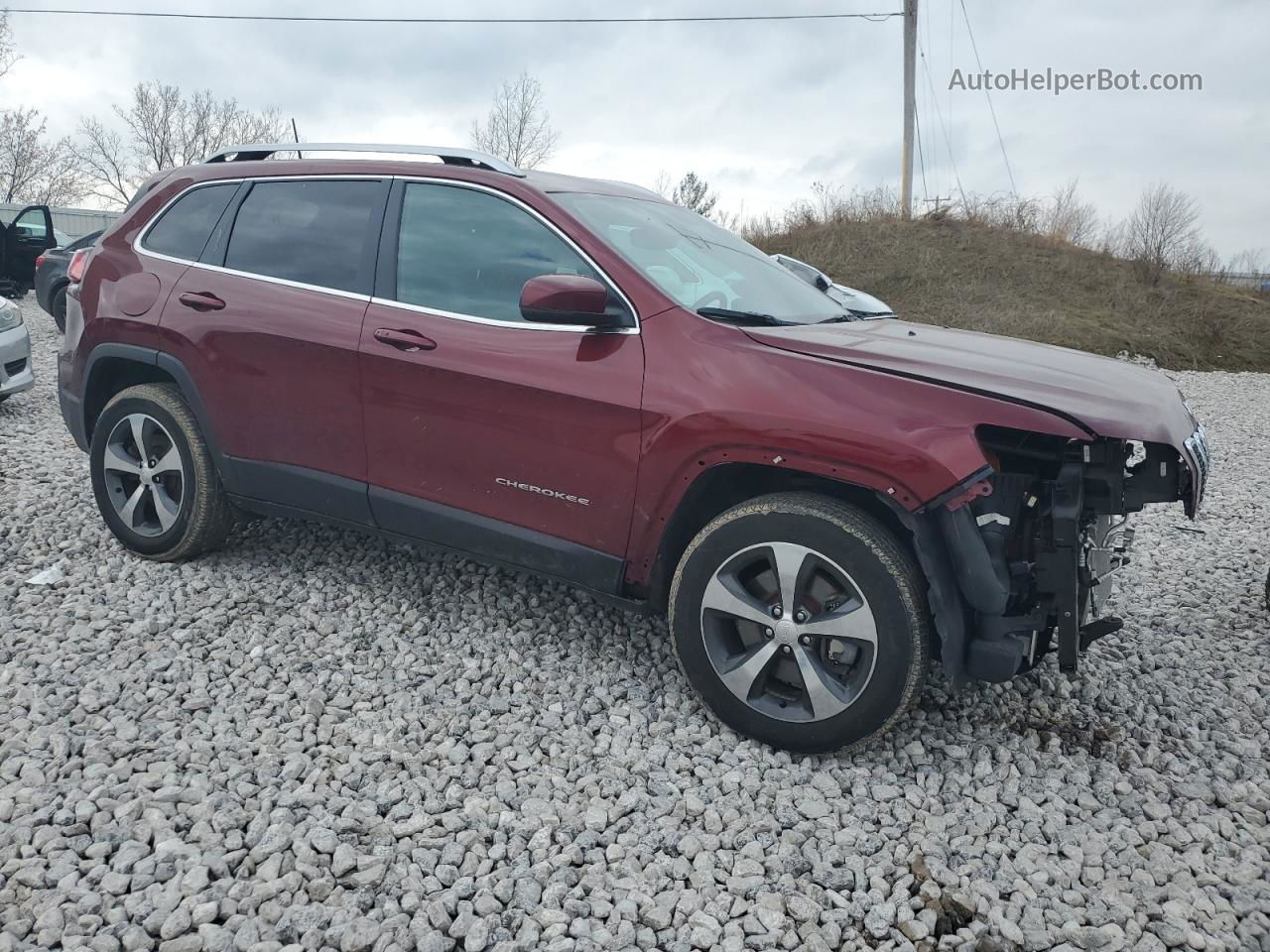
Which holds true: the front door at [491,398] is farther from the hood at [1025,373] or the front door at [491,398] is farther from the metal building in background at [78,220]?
the metal building in background at [78,220]

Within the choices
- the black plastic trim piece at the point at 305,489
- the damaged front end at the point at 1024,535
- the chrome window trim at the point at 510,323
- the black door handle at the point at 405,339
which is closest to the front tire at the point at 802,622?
the damaged front end at the point at 1024,535

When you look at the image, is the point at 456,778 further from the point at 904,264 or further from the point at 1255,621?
the point at 904,264

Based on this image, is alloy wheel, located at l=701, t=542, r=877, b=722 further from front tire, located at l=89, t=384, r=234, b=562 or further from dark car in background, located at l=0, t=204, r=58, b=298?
dark car in background, located at l=0, t=204, r=58, b=298

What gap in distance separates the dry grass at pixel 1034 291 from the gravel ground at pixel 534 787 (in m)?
13.9

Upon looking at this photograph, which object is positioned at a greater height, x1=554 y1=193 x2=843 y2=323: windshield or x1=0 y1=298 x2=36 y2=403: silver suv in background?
x1=554 y1=193 x2=843 y2=323: windshield

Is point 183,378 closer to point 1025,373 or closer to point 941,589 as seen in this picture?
point 941,589

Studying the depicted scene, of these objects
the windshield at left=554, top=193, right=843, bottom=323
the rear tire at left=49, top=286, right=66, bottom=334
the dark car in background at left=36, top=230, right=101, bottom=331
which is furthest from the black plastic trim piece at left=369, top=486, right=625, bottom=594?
the dark car in background at left=36, top=230, right=101, bottom=331

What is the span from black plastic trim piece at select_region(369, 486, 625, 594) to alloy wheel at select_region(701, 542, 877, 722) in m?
0.44

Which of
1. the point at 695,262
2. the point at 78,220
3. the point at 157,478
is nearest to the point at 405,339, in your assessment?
the point at 695,262

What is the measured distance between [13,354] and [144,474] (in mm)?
4410

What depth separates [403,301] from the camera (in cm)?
367

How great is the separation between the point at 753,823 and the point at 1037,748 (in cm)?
115

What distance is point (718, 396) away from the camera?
9.91 feet

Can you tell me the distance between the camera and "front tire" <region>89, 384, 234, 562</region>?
4.23 meters
